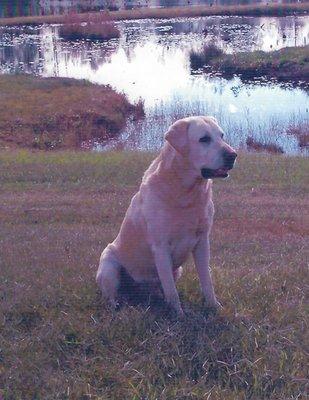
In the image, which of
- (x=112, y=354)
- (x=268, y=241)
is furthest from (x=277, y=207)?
(x=112, y=354)

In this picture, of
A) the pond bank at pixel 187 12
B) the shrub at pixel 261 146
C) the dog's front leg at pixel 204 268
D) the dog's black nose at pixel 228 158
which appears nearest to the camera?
the dog's black nose at pixel 228 158

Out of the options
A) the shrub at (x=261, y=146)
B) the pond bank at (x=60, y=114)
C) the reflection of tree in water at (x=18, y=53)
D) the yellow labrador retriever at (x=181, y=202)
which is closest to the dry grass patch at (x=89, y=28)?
the reflection of tree in water at (x=18, y=53)

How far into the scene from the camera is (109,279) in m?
5.57

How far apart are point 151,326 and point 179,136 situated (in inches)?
46.7

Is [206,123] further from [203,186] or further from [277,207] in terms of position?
[277,207]

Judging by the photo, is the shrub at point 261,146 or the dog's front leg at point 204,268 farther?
the shrub at point 261,146

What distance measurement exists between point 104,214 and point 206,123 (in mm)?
4149

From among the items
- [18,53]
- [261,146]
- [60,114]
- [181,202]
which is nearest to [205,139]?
[181,202]

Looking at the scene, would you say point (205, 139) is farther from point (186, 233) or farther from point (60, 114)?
point (60, 114)

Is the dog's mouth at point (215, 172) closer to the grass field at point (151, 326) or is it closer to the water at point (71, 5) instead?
the grass field at point (151, 326)

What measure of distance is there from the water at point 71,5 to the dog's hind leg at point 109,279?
79.2ft

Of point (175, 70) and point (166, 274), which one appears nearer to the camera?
point (166, 274)

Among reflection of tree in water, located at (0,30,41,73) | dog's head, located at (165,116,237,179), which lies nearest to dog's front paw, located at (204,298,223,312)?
dog's head, located at (165,116,237,179)

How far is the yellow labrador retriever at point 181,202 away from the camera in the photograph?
524 cm
